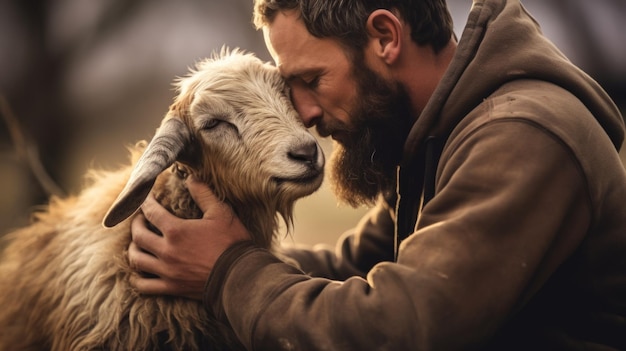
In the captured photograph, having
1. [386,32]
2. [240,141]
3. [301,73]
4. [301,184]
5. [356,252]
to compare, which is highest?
[386,32]

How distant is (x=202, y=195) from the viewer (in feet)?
10.1

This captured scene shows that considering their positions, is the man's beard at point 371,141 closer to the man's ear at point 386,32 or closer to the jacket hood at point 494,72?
the man's ear at point 386,32

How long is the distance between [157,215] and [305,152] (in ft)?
2.14

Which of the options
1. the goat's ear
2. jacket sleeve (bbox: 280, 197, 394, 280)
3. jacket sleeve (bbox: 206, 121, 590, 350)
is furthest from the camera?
jacket sleeve (bbox: 280, 197, 394, 280)

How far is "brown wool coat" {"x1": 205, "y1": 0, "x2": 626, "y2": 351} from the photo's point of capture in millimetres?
2123

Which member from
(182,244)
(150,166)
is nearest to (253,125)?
(150,166)

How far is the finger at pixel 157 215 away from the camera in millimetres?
2889

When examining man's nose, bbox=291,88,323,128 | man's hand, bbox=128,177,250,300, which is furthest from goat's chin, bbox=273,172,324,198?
man's nose, bbox=291,88,323,128

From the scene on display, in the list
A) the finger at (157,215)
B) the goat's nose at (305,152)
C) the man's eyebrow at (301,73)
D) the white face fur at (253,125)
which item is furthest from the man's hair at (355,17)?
the finger at (157,215)

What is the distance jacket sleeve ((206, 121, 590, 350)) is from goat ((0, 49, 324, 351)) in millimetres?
712

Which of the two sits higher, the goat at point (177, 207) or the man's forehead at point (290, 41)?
the man's forehead at point (290, 41)

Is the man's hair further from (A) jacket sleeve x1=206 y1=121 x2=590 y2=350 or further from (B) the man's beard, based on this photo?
(A) jacket sleeve x1=206 y1=121 x2=590 y2=350

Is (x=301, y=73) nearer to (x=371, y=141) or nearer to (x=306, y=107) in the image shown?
(x=306, y=107)

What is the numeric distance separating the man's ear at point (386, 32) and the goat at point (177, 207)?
45 cm
